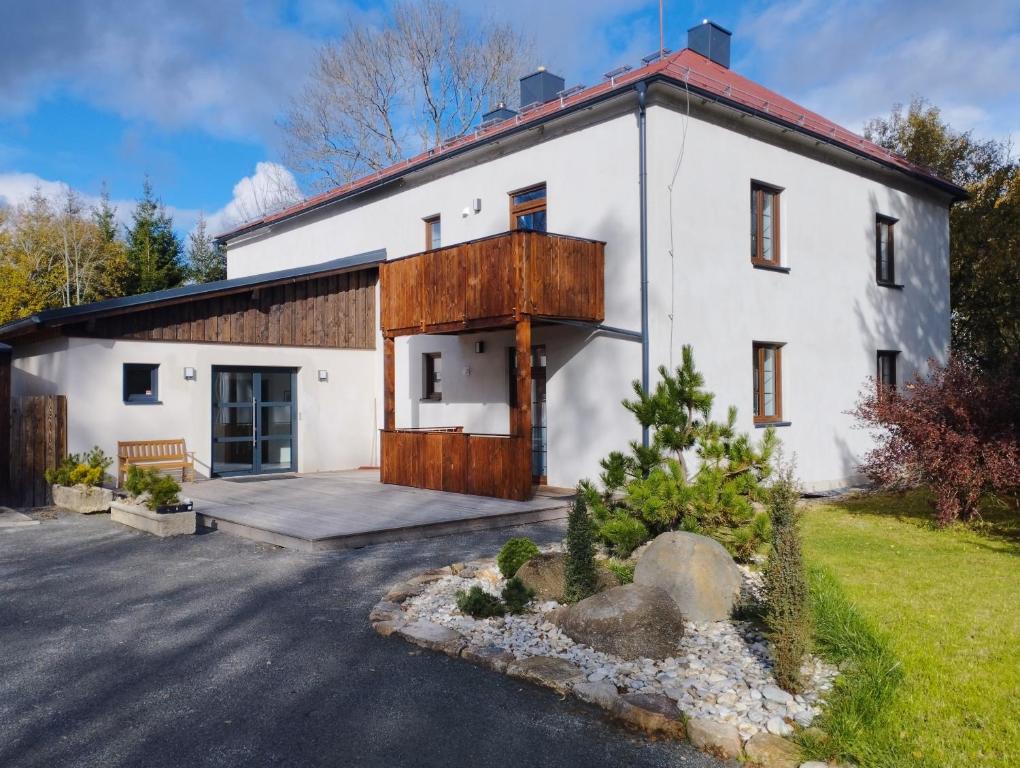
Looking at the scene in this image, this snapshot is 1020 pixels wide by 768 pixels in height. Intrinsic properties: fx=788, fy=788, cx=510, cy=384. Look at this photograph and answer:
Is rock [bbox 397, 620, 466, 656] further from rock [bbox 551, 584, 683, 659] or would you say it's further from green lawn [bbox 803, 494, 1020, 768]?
green lawn [bbox 803, 494, 1020, 768]

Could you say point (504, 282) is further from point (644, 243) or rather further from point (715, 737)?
point (715, 737)

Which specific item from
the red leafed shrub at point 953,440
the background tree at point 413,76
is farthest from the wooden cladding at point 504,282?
the background tree at point 413,76

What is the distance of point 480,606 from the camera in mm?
5891

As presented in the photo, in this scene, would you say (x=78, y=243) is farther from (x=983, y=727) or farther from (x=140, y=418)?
(x=983, y=727)

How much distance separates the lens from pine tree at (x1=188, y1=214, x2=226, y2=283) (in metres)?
35.0

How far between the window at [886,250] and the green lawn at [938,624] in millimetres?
6967

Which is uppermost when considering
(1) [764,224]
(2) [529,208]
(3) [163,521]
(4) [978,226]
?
(4) [978,226]

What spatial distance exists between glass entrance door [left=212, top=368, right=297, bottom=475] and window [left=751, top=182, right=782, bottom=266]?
936 centimetres

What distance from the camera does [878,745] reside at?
143 inches

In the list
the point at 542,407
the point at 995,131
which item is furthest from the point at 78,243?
the point at 995,131

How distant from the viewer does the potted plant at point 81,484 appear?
11.7 m

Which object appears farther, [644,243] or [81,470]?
[81,470]

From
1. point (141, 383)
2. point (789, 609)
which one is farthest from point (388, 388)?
point (789, 609)

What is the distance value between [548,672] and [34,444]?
11.7 m
